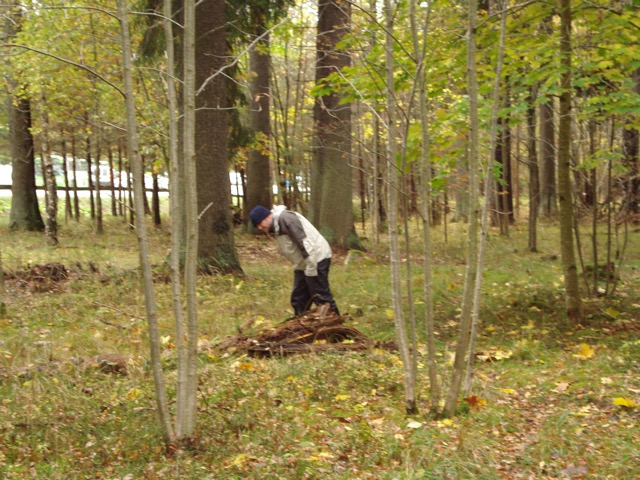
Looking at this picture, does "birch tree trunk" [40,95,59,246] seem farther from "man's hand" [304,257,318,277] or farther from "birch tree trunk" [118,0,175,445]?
"birch tree trunk" [118,0,175,445]

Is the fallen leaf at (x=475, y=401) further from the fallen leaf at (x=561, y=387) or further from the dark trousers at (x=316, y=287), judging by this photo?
the dark trousers at (x=316, y=287)

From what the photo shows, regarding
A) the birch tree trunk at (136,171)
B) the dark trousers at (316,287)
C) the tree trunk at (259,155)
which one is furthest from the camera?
the tree trunk at (259,155)

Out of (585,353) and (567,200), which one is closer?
(585,353)

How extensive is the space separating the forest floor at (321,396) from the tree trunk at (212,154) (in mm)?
1906

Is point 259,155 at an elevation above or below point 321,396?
above

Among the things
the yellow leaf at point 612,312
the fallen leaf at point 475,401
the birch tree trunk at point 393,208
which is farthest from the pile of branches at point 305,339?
the yellow leaf at point 612,312

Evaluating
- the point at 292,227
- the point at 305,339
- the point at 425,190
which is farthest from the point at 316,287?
the point at 425,190

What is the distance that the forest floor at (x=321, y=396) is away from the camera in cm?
402

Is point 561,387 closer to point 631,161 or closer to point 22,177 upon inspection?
point 631,161

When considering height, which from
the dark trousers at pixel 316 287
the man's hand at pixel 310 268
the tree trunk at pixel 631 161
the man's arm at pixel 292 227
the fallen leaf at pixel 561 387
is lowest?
the fallen leaf at pixel 561 387

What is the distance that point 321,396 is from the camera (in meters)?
5.35

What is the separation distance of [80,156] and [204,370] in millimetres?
20533

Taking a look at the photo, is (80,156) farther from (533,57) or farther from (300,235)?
(533,57)

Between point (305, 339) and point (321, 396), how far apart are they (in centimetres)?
174
